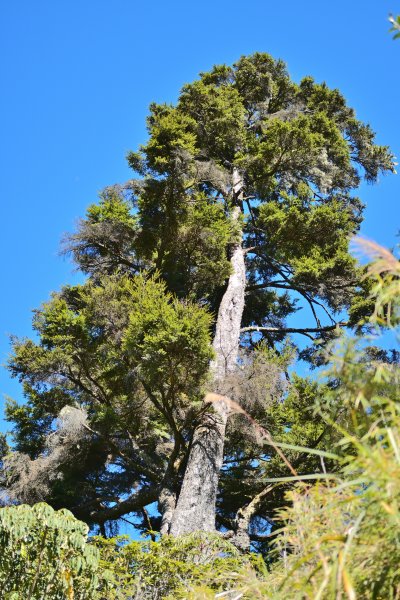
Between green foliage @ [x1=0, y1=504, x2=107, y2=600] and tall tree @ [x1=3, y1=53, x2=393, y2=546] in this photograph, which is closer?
green foliage @ [x1=0, y1=504, x2=107, y2=600]

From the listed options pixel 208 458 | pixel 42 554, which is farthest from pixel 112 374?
pixel 42 554

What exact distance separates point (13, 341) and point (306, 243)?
225 inches

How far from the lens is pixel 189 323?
7.94m

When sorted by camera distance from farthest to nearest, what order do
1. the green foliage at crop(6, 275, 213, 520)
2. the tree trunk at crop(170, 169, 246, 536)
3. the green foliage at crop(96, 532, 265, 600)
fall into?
the tree trunk at crop(170, 169, 246, 536), the green foliage at crop(6, 275, 213, 520), the green foliage at crop(96, 532, 265, 600)

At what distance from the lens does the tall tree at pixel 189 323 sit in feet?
28.9

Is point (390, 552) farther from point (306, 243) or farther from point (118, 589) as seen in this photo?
point (306, 243)

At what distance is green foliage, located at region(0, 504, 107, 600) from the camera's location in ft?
14.4

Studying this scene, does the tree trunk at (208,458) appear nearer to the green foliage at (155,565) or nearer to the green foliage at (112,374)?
the green foliage at (112,374)

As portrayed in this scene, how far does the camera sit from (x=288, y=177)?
1312cm

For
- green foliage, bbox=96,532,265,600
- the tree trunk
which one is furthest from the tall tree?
green foliage, bbox=96,532,265,600

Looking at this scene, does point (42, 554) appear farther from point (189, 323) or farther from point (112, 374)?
point (112, 374)

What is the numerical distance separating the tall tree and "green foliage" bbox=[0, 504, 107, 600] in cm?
→ 357

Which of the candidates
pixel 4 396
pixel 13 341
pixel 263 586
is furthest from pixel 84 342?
pixel 263 586

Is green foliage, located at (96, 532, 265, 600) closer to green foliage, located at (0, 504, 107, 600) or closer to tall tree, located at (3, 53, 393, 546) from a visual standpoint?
green foliage, located at (0, 504, 107, 600)
